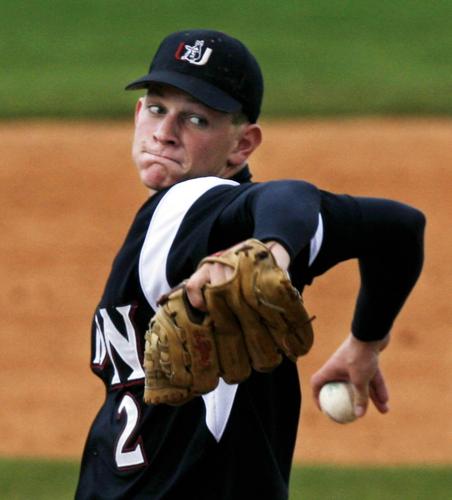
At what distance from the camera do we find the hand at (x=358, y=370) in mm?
3635

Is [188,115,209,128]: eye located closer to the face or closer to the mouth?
the face

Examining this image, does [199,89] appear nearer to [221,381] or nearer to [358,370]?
[221,381]

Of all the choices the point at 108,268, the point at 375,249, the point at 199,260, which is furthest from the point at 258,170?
the point at 199,260

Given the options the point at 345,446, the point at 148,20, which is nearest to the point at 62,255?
the point at 345,446

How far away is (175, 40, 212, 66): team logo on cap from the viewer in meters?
3.31

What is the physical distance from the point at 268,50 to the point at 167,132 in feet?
29.6

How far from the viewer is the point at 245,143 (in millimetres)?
3459

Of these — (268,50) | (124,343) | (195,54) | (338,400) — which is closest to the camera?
(124,343)

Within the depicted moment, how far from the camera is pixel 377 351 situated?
144 inches

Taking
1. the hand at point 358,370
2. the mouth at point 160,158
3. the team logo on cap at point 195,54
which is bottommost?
the hand at point 358,370

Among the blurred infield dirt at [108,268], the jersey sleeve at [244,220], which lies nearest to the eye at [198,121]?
the jersey sleeve at [244,220]

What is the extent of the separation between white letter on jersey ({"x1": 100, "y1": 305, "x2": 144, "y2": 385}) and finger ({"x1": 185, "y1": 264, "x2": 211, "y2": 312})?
1.90ft

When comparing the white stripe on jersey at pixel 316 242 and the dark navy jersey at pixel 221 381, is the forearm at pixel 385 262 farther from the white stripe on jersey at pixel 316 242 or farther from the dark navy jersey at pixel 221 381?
the white stripe on jersey at pixel 316 242

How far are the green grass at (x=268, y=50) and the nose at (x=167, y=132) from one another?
7.47 meters
